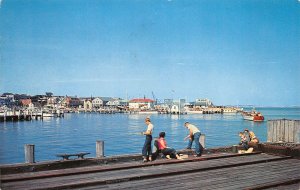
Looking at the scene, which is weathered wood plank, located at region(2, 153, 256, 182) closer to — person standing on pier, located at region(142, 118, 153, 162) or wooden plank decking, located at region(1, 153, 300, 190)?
wooden plank decking, located at region(1, 153, 300, 190)

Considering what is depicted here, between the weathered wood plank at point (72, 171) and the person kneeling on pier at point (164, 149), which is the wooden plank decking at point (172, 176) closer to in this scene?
the weathered wood plank at point (72, 171)

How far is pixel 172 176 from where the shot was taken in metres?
11.1

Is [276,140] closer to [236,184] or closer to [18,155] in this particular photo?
[236,184]

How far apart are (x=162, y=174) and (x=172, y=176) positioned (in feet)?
1.08

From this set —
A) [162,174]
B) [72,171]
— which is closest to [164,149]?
[162,174]

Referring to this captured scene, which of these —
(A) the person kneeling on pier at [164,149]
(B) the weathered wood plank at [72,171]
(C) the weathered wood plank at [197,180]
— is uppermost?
(A) the person kneeling on pier at [164,149]

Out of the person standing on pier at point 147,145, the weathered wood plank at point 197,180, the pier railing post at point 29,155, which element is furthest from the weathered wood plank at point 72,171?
the weathered wood plank at point 197,180

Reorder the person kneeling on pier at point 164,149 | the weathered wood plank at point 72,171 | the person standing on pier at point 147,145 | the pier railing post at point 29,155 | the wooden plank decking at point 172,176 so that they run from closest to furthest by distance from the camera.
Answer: the wooden plank decking at point 172,176 < the weathered wood plank at point 72,171 < the pier railing post at point 29,155 < the person standing on pier at point 147,145 < the person kneeling on pier at point 164,149

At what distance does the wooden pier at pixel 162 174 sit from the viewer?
982cm

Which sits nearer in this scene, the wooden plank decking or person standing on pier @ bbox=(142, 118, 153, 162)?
the wooden plank decking

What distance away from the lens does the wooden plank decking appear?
9.79 meters

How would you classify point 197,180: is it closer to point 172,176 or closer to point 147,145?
point 172,176

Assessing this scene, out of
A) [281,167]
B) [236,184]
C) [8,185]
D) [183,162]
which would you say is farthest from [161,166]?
[8,185]

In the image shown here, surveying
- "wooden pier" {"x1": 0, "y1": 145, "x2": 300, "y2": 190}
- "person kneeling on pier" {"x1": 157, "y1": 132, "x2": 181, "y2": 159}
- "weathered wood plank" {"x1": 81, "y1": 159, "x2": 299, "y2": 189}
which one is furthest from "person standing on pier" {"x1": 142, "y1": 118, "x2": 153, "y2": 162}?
"weathered wood plank" {"x1": 81, "y1": 159, "x2": 299, "y2": 189}
